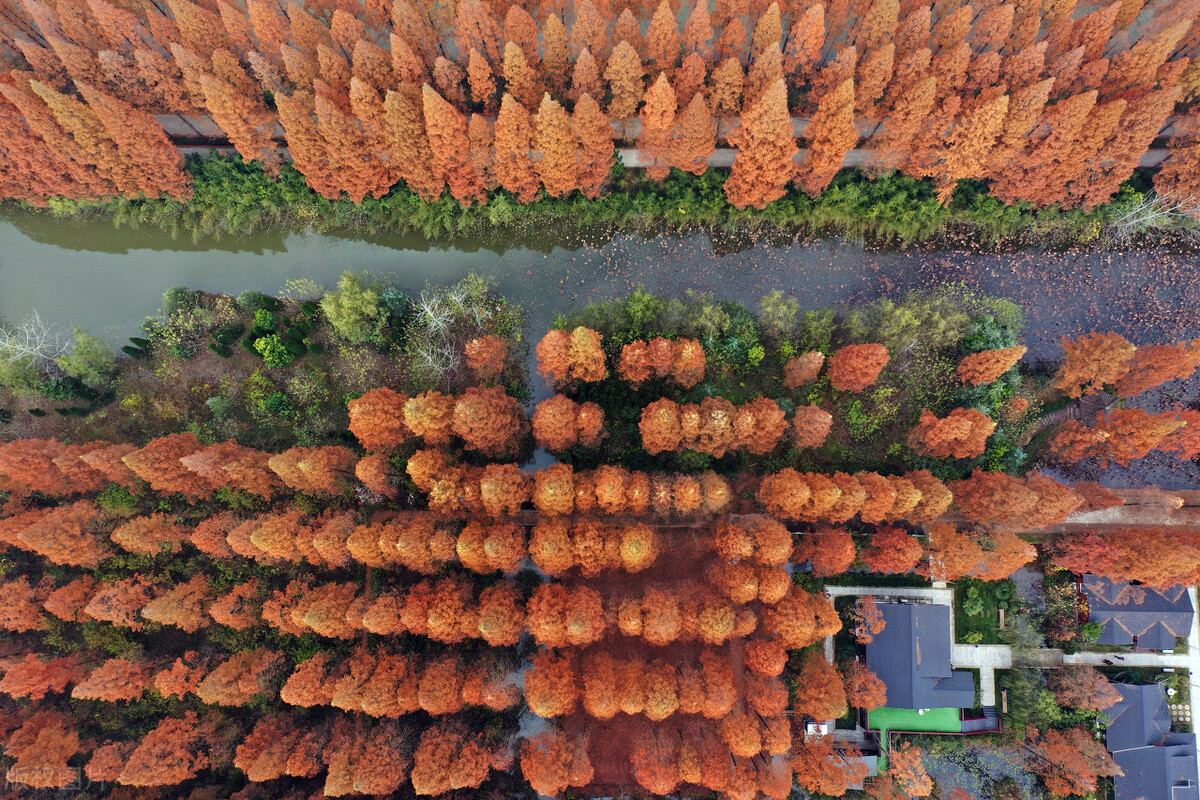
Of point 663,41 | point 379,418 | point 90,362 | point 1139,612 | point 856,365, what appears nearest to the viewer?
point 379,418

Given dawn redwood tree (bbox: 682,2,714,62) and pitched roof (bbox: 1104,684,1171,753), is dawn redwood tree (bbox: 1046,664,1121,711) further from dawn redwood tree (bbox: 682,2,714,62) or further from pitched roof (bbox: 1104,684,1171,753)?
dawn redwood tree (bbox: 682,2,714,62)

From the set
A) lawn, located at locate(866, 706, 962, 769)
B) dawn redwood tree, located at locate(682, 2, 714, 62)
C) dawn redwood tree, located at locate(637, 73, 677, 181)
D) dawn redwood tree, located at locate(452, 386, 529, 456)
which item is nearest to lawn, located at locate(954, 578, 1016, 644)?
lawn, located at locate(866, 706, 962, 769)

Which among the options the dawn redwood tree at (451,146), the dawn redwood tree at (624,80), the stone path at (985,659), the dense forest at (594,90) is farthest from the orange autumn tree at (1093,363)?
the dawn redwood tree at (451,146)

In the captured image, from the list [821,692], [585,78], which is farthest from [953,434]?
[585,78]

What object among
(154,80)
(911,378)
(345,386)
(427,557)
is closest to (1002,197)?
(911,378)

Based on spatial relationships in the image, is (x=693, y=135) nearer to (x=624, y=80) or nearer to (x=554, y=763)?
(x=624, y=80)

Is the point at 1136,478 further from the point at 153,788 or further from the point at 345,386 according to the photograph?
the point at 153,788

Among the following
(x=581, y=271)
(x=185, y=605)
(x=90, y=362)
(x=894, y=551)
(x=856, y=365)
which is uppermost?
(x=581, y=271)
